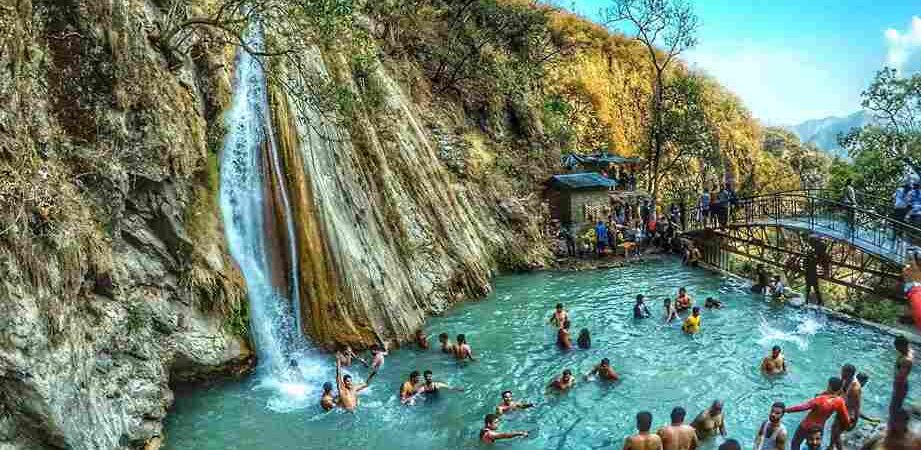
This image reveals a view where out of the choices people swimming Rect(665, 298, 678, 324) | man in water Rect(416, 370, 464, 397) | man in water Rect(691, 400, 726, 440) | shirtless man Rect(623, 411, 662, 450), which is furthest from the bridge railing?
man in water Rect(416, 370, 464, 397)

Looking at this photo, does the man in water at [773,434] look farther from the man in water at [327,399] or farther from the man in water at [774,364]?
the man in water at [327,399]

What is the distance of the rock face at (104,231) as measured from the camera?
888 centimetres

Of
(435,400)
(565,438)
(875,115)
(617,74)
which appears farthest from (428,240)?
(617,74)

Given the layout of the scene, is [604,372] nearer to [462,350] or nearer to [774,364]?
[462,350]

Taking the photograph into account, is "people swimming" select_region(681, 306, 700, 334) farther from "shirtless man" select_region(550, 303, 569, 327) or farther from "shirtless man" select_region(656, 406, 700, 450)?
"shirtless man" select_region(656, 406, 700, 450)

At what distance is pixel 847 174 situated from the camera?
95.2 ft

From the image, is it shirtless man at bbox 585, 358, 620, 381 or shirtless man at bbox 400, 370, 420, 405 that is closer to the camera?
shirtless man at bbox 400, 370, 420, 405

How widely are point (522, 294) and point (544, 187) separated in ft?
36.2

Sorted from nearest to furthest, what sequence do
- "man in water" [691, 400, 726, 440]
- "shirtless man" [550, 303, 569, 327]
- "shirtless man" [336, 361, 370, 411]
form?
1. "man in water" [691, 400, 726, 440]
2. "shirtless man" [336, 361, 370, 411]
3. "shirtless man" [550, 303, 569, 327]

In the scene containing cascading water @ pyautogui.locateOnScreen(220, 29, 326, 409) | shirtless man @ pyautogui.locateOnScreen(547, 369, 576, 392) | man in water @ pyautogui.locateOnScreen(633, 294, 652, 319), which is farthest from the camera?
man in water @ pyautogui.locateOnScreen(633, 294, 652, 319)

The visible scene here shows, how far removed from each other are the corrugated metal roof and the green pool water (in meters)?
10.8

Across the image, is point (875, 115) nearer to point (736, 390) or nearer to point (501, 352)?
point (736, 390)

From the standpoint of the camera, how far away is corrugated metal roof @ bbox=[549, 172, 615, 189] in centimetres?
3120

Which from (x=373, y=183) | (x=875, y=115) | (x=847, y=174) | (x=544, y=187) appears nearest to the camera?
(x=373, y=183)
